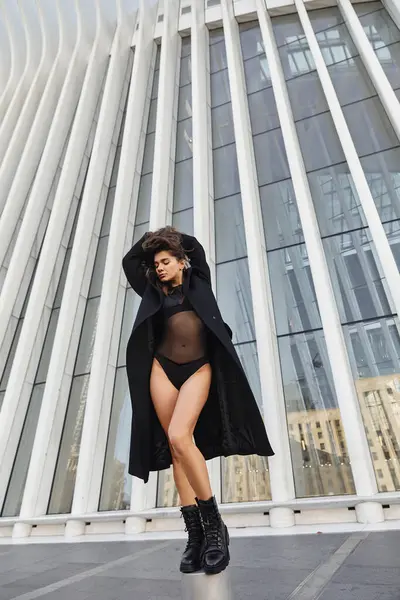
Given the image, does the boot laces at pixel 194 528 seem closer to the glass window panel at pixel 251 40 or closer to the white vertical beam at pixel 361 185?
the white vertical beam at pixel 361 185

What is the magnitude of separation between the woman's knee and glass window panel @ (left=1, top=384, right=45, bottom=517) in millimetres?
7526

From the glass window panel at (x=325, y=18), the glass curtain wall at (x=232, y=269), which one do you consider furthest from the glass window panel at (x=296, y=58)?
the glass curtain wall at (x=232, y=269)

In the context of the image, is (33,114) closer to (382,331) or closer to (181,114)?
(181,114)

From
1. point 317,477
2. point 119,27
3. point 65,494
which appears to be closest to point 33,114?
point 119,27

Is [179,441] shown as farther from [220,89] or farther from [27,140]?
[27,140]

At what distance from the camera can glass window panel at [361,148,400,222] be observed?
8.13m

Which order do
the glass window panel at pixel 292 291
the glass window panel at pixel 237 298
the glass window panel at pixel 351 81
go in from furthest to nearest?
the glass window panel at pixel 351 81, the glass window panel at pixel 237 298, the glass window panel at pixel 292 291

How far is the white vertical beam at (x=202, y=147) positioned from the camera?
339 inches

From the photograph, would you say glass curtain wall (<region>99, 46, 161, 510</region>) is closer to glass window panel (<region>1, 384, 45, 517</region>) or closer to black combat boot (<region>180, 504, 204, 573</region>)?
glass window panel (<region>1, 384, 45, 517</region>)

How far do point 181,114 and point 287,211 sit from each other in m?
5.31

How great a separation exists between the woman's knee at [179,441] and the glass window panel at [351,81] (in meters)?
10.4

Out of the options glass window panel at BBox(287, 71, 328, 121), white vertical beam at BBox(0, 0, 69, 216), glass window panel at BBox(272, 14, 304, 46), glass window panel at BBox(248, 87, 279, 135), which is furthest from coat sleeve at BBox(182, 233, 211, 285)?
glass window panel at BBox(272, 14, 304, 46)

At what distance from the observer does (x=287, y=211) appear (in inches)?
349

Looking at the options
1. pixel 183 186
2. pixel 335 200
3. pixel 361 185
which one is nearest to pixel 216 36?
pixel 183 186
